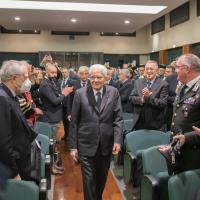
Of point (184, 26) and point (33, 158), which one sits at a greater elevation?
point (184, 26)

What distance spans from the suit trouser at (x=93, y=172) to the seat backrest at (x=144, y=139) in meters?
0.55

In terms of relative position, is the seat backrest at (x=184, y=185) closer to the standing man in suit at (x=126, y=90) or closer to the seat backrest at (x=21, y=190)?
the seat backrest at (x=21, y=190)

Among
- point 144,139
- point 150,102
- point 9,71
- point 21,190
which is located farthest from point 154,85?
point 21,190

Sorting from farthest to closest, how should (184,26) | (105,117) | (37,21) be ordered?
(37,21), (184,26), (105,117)

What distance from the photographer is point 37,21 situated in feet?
34.8

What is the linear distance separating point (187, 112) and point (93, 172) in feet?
3.52

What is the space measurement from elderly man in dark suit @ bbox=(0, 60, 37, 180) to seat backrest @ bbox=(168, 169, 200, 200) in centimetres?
103

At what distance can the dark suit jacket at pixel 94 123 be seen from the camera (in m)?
2.89

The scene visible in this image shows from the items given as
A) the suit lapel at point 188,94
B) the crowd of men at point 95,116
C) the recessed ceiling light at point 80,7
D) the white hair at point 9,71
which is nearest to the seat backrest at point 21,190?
the crowd of men at point 95,116

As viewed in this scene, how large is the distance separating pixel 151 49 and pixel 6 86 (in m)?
11.7

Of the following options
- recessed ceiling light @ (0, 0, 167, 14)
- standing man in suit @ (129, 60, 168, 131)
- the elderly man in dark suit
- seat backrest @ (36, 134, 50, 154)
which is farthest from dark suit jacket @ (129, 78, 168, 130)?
recessed ceiling light @ (0, 0, 167, 14)

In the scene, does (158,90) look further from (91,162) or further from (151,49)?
(151,49)

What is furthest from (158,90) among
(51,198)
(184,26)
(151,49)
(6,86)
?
(151,49)

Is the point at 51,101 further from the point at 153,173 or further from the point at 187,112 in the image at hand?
the point at 187,112
